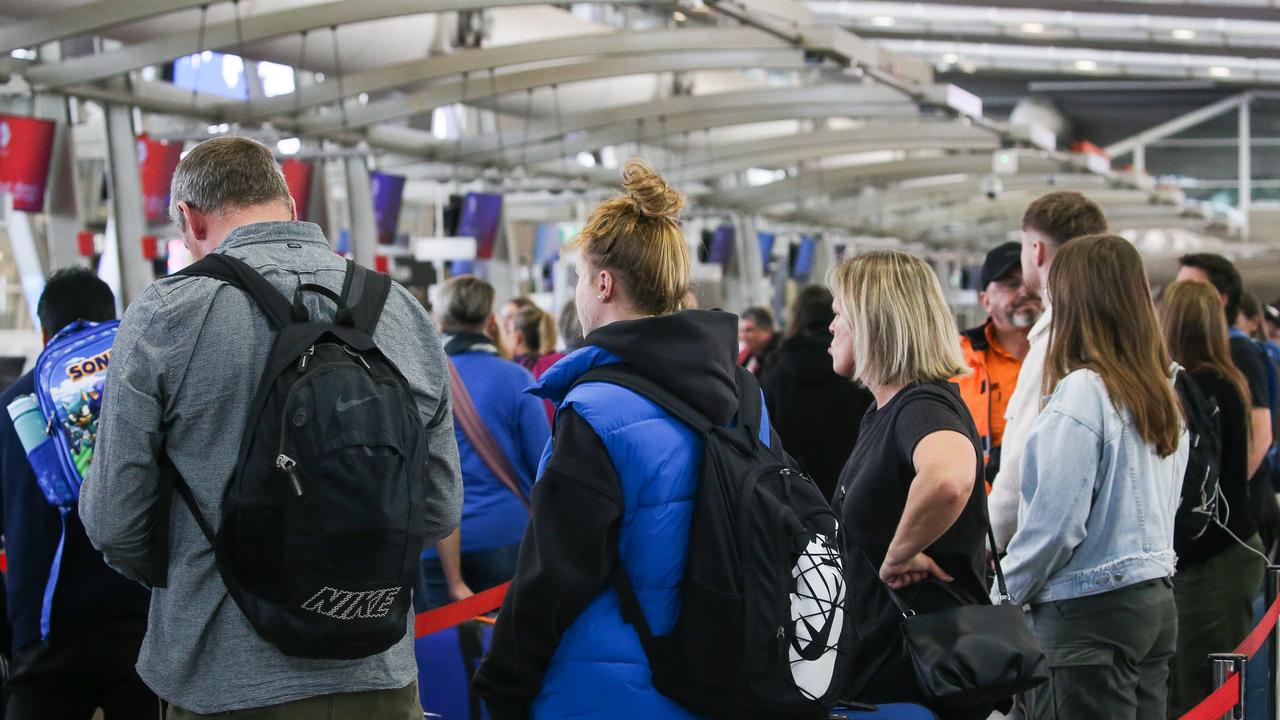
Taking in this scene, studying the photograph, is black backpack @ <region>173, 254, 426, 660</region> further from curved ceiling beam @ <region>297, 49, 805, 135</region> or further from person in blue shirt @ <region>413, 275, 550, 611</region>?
curved ceiling beam @ <region>297, 49, 805, 135</region>

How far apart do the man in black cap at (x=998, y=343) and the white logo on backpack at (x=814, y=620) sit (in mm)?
2549

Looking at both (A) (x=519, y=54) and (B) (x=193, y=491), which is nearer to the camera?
(B) (x=193, y=491)

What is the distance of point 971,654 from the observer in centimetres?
297

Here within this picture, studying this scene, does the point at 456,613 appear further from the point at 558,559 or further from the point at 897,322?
the point at 558,559

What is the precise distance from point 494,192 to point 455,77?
2.44 m

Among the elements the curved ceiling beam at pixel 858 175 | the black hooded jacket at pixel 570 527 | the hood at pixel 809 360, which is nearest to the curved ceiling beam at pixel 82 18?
the hood at pixel 809 360

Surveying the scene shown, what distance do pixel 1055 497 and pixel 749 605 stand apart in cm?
127

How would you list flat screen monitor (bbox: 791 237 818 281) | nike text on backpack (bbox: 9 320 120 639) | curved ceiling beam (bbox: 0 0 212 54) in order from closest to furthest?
nike text on backpack (bbox: 9 320 120 639)
curved ceiling beam (bbox: 0 0 212 54)
flat screen monitor (bbox: 791 237 818 281)

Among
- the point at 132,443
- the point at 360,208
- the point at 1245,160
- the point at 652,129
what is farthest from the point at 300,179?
the point at 1245,160

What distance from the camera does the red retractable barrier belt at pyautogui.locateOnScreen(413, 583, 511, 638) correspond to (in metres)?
4.27

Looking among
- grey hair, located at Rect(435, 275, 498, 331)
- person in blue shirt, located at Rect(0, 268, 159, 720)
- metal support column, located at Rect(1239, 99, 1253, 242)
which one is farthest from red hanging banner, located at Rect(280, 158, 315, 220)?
metal support column, located at Rect(1239, 99, 1253, 242)

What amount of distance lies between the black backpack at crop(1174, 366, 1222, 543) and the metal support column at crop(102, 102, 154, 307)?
6240mm

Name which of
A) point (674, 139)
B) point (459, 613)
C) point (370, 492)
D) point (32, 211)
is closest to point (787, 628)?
point (370, 492)

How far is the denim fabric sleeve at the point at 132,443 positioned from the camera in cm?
250
